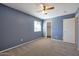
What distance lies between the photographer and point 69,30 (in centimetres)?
601

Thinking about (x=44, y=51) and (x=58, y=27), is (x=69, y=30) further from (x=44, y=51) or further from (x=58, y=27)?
(x=44, y=51)

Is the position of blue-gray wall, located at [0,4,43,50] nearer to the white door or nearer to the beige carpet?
the beige carpet

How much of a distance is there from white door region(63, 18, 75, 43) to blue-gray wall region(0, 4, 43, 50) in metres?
2.94

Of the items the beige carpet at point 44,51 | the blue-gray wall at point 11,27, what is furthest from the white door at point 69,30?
the blue-gray wall at point 11,27

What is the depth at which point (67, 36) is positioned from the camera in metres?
6.13

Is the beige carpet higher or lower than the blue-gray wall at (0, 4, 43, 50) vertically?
lower

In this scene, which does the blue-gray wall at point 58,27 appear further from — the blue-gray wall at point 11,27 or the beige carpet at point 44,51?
the blue-gray wall at point 11,27

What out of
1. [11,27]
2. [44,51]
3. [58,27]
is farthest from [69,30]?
→ [11,27]

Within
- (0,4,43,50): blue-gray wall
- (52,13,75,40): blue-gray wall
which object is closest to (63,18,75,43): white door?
(52,13,75,40): blue-gray wall

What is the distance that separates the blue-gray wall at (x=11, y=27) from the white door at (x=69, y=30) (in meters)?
2.94

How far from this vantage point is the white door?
19.1ft

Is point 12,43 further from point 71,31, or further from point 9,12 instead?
point 71,31

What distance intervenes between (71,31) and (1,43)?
181 inches

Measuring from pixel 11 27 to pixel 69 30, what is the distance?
13.3 ft
